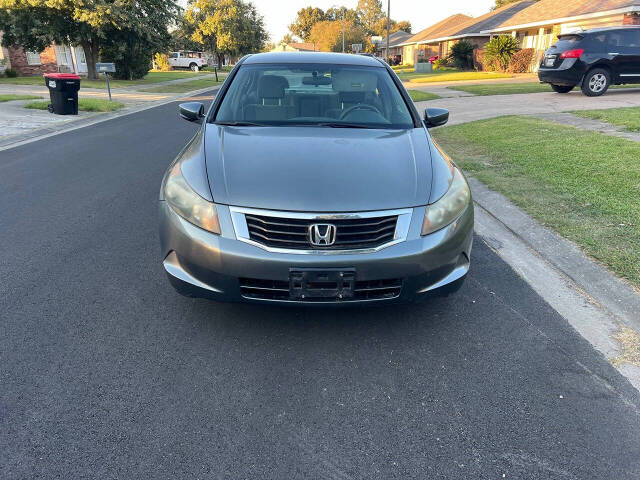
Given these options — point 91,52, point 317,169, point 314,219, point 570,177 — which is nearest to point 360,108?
point 317,169

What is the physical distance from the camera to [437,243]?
2777mm

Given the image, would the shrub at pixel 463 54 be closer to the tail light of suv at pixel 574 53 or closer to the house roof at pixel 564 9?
the house roof at pixel 564 9

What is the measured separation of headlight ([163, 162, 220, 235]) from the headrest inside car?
1.42 meters

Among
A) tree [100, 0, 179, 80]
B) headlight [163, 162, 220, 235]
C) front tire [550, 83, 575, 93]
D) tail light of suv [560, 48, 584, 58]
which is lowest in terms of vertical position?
front tire [550, 83, 575, 93]

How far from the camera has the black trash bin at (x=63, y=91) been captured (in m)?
14.0

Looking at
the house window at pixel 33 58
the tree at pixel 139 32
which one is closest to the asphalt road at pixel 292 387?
the tree at pixel 139 32

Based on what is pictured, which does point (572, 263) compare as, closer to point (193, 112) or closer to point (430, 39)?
point (193, 112)

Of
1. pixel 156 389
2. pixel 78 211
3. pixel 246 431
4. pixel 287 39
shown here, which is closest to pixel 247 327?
pixel 156 389

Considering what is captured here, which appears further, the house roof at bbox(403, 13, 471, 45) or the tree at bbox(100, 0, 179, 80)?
the house roof at bbox(403, 13, 471, 45)

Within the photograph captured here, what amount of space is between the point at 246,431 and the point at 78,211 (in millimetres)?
4121

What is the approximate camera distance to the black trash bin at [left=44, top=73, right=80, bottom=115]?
14.0m

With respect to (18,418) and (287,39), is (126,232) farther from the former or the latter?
(287,39)

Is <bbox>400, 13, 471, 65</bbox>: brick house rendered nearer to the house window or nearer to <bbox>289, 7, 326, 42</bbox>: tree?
the house window

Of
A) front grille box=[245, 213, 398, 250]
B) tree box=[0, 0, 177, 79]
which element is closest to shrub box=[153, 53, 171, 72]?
tree box=[0, 0, 177, 79]
